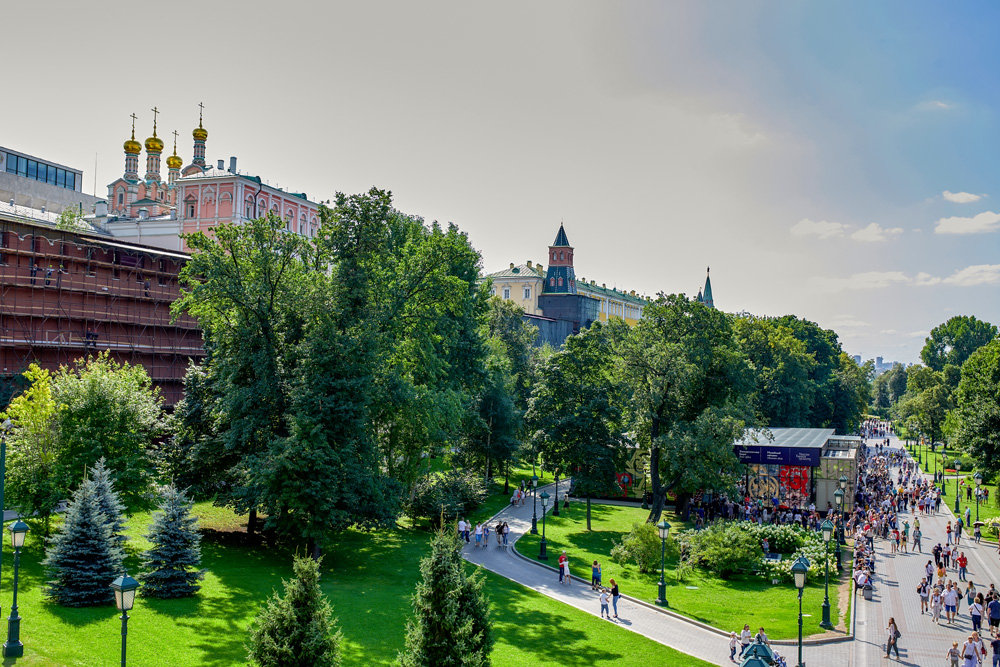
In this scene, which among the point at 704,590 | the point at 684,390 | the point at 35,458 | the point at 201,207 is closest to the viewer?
the point at 35,458

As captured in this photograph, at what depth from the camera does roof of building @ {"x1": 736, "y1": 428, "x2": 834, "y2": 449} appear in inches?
1633

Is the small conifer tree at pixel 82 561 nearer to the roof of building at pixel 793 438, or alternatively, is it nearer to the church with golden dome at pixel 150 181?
the roof of building at pixel 793 438

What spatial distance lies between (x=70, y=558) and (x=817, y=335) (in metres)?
85.3

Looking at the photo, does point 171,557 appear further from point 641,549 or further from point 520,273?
point 520,273

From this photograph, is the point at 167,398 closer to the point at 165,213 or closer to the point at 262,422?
the point at 262,422

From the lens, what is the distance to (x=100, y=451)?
77.7 feet

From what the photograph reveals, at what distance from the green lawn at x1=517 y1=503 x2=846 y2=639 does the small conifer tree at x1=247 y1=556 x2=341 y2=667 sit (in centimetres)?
1497

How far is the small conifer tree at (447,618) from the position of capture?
13195 millimetres

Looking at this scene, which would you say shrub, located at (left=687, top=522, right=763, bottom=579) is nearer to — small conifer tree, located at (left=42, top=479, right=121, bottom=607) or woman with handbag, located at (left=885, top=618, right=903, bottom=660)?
woman with handbag, located at (left=885, top=618, right=903, bottom=660)

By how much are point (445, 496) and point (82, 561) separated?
18758mm

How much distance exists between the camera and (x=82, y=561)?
19062 mm

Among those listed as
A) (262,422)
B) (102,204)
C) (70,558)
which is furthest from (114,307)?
(102,204)

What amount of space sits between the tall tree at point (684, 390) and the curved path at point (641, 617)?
813 centimetres

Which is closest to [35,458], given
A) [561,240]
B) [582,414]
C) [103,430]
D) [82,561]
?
[103,430]
